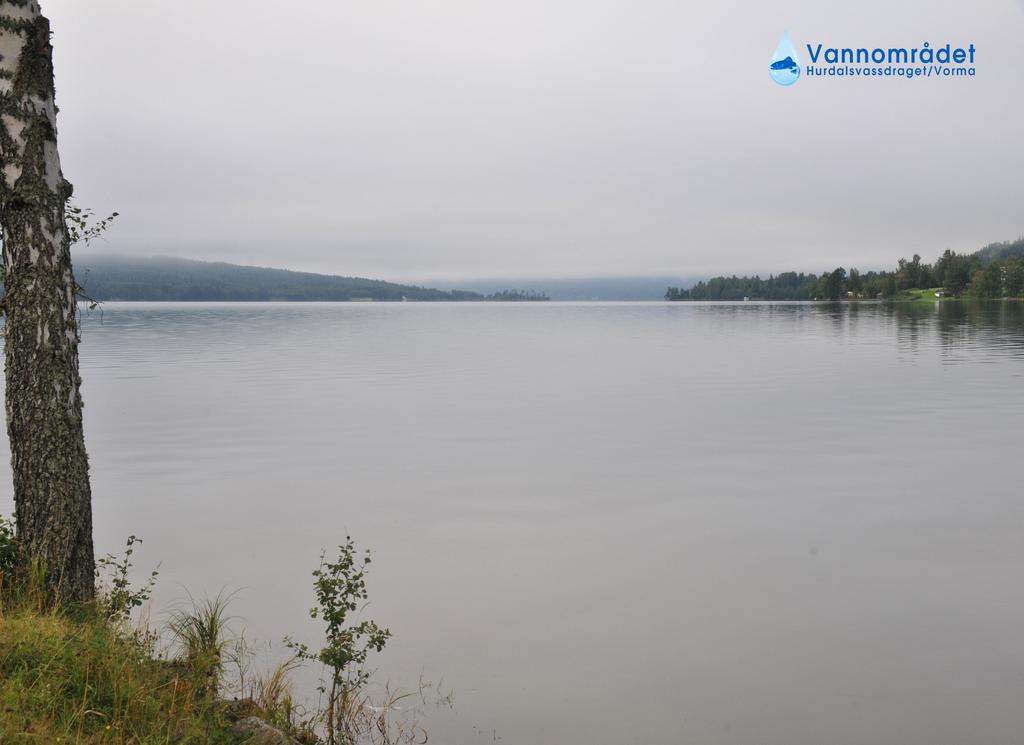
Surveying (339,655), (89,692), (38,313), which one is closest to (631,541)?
(339,655)

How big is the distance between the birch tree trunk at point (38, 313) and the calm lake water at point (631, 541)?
2863mm

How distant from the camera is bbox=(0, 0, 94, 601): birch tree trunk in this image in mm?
8133

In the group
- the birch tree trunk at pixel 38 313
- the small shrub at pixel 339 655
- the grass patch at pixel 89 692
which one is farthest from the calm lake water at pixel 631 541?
the birch tree trunk at pixel 38 313

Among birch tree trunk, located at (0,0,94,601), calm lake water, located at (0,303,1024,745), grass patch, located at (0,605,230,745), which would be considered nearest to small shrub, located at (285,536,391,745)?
calm lake water, located at (0,303,1024,745)

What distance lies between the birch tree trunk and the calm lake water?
2.86 metres

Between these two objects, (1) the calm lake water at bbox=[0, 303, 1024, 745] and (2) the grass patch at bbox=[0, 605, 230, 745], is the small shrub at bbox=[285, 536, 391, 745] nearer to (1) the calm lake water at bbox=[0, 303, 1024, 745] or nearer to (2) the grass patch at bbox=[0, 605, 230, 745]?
(1) the calm lake water at bbox=[0, 303, 1024, 745]

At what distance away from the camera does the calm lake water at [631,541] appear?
8258mm

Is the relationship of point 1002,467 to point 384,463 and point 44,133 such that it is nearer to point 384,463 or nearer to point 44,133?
point 384,463

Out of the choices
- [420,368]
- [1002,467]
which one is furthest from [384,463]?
[420,368]

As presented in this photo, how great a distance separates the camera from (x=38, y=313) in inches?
321

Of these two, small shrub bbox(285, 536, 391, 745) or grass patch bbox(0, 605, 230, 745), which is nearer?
grass patch bbox(0, 605, 230, 745)

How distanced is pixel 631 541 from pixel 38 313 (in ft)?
30.8

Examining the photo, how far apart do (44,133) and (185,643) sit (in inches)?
231

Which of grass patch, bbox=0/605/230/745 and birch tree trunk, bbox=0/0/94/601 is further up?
birch tree trunk, bbox=0/0/94/601
